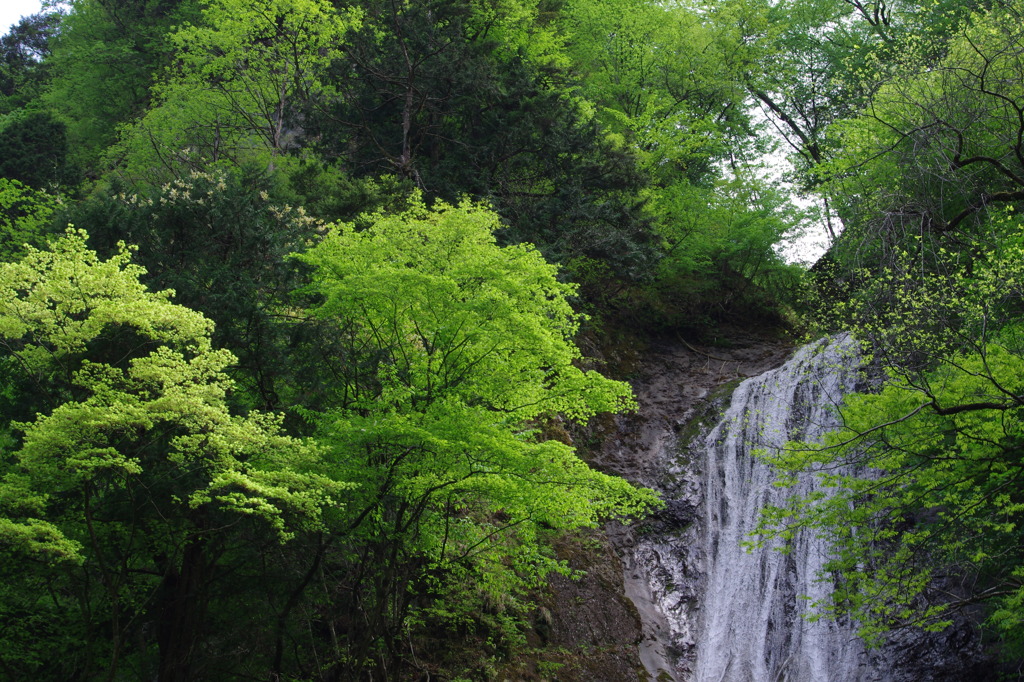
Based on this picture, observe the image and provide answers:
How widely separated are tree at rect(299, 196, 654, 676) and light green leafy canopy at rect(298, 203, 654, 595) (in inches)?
1.0

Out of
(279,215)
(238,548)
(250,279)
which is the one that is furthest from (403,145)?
(238,548)

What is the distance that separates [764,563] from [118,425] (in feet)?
43.4

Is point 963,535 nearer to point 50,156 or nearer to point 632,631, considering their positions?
point 632,631

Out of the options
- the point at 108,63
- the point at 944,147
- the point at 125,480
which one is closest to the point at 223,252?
the point at 125,480

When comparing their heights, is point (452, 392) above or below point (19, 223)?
below

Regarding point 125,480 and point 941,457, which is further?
point 941,457

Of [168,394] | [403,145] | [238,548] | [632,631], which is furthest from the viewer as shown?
[403,145]

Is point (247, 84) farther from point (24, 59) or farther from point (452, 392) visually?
point (24, 59)

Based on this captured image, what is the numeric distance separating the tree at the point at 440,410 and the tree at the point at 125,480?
931mm

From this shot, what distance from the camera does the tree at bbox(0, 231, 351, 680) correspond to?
333 inches

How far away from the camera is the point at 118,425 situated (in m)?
8.41

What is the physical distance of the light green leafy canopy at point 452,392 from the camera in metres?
10.1

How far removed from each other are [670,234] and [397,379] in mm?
15130

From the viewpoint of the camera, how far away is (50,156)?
24.4m
